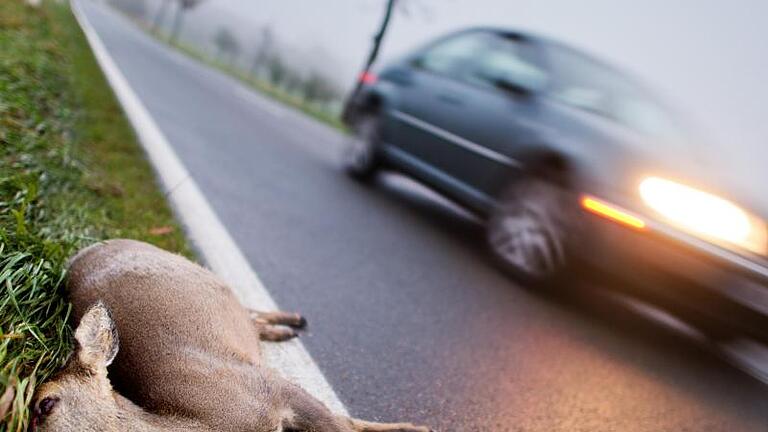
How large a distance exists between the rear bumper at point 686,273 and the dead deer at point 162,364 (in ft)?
6.11

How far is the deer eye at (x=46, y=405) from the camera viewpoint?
154cm

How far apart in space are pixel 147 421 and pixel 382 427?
85 cm

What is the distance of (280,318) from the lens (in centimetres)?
292

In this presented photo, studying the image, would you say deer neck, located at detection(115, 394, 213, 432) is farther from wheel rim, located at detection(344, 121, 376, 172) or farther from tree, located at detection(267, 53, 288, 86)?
tree, located at detection(267, 53, 288, 86)

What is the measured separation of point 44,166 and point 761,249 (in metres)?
4.03

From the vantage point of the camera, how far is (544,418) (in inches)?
105

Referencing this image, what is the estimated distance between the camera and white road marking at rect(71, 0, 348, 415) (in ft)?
8.34

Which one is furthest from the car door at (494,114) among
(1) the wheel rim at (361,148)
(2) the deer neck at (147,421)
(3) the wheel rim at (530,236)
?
(2) the deer neck at (147,421)

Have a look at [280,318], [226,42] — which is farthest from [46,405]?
[226,42]

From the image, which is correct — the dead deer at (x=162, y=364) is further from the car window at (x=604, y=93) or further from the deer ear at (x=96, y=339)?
the car window at (x=604, y=93)

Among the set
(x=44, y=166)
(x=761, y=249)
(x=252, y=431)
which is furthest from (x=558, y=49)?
(x=252, y=431)

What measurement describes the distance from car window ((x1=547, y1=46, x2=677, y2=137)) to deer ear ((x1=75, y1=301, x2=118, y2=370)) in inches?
146

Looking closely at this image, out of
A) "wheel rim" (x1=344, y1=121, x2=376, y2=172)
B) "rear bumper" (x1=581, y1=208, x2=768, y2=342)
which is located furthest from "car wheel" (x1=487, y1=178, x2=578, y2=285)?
"wheel rim" (x1=344, y1=121, x2=376, y2=172)

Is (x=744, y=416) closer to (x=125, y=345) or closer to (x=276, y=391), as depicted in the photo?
(x=276, y=391)
